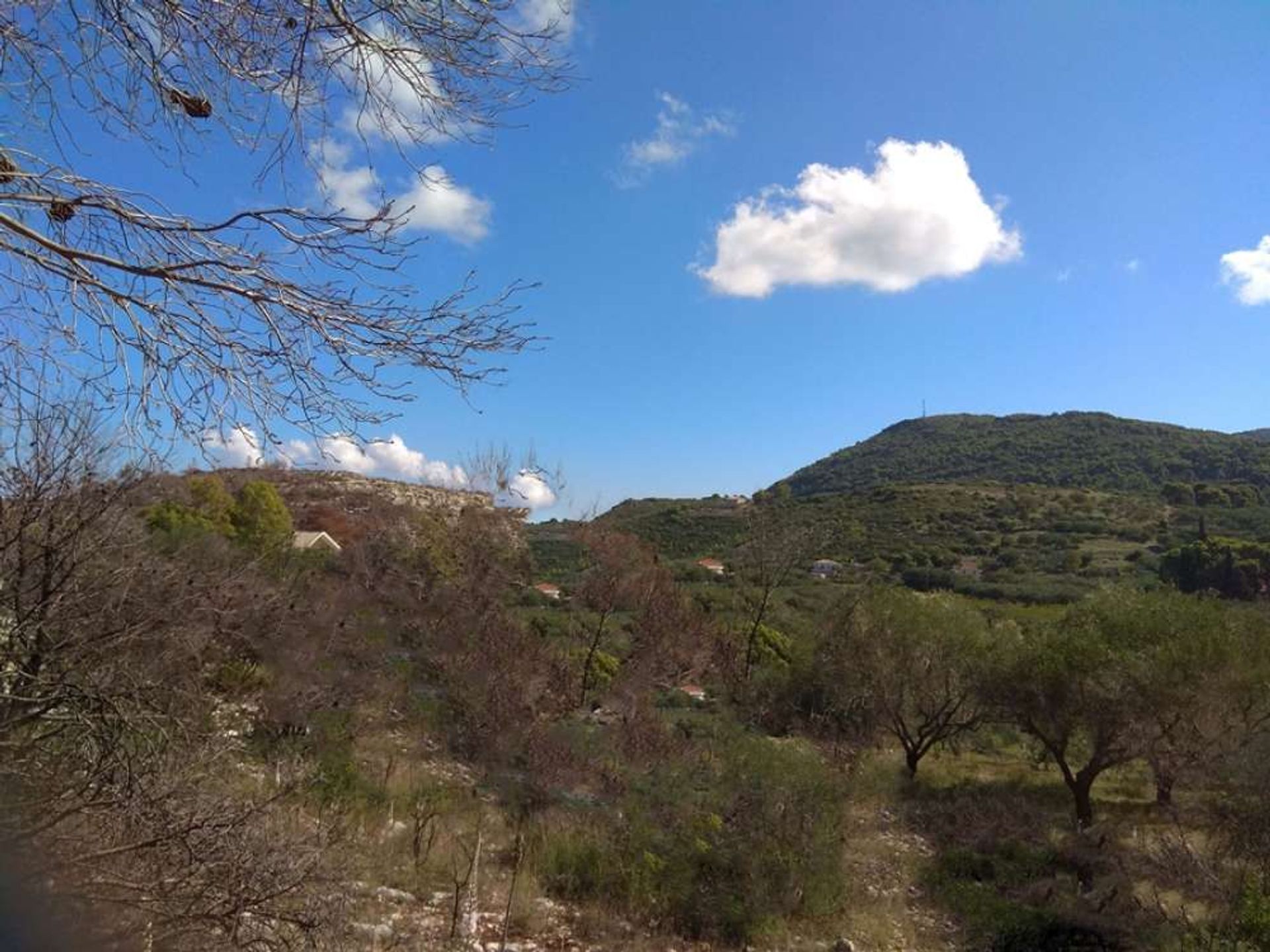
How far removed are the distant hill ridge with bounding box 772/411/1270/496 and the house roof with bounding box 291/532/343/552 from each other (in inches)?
1667

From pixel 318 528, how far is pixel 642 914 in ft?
64.7

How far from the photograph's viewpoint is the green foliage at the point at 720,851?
6648 millimetres

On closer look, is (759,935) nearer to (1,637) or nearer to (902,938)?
(902,938)

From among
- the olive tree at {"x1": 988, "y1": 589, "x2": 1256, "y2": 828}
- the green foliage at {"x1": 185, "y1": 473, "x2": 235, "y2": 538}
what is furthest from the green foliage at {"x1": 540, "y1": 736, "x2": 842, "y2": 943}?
the green foliage at {"x1": 185, "y1": 473, "x2": 235, "y2": 538}

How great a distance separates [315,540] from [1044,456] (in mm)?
53887

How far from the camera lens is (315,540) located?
19.1 m

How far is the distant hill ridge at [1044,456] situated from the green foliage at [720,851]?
4975 centimetres

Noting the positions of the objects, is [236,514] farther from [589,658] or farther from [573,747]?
[573,747]

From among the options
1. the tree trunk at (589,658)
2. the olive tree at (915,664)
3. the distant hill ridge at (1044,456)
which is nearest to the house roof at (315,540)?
the tree trunk at (589,658)

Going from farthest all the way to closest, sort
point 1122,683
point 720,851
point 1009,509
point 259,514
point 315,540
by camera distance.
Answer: point 1009,509 < point 315,540 < point 259,514 < point 1122,683 < point 720,851

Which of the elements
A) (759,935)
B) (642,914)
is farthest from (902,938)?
(642,914)

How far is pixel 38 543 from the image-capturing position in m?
3.49

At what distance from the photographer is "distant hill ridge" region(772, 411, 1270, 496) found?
50.4 m

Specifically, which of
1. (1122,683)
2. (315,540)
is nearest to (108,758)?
(1122,683)
